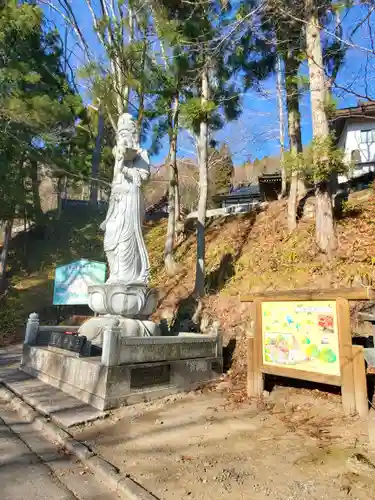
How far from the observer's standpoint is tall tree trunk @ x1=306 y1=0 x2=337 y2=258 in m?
8.77

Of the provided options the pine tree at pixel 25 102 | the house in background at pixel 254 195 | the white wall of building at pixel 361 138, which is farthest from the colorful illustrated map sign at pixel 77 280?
the white wall of building at pixel 361 138

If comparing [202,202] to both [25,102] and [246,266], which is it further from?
[25,102]

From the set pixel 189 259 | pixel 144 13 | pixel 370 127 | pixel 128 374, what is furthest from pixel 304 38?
pixel 370 127

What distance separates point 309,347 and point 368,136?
1917cm

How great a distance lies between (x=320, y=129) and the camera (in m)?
8.80

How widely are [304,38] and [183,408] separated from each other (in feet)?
33.3

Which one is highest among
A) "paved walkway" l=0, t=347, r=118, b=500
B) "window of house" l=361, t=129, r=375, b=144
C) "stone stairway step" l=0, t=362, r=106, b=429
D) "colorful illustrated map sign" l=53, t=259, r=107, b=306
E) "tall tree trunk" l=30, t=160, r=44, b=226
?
"window of house" l=361, t=129, r=375, b=144

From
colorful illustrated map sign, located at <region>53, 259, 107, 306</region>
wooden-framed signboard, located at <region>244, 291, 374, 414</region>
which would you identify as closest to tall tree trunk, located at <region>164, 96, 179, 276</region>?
colorful illustrated map sign, located at <region>53, 259, 107, 306</region>

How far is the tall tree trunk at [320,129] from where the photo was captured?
28.8 feet

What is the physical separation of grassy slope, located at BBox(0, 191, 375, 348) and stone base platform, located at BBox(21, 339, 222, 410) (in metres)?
2.51

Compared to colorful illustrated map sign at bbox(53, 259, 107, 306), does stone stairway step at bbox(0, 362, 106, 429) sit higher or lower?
lower

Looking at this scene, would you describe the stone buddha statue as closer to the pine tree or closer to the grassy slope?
the grassy slope

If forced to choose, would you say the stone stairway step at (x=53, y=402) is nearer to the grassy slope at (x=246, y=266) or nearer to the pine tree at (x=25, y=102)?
the grassy slope at (x=246, y=266)

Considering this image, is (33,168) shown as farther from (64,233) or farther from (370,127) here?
(370,127)
